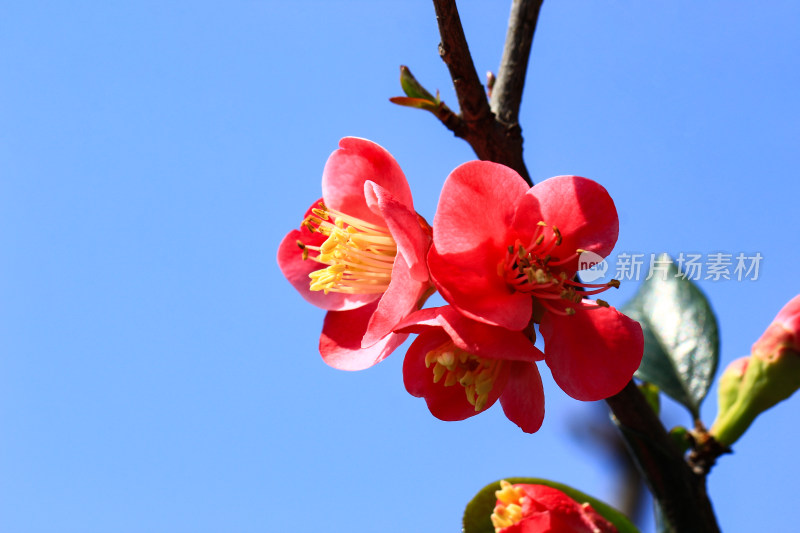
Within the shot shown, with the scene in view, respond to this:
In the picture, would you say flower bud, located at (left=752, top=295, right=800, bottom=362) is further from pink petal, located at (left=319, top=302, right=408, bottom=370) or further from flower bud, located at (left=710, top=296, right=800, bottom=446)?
pink petal, located at (left=319, top=302, right=408, bottom=370)

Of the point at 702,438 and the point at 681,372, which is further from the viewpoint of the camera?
the point at 681,372

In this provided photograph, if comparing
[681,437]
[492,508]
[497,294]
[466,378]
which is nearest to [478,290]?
[497,294]

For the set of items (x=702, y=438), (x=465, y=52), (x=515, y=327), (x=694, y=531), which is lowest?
(x=694, y=531)

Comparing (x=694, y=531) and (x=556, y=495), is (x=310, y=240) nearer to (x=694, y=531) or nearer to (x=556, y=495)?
(x=556, y=495)

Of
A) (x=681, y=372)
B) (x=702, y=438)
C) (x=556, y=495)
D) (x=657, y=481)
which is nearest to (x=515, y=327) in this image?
(x=556, y=495)

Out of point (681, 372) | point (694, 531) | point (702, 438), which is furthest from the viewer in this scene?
point (681, 372)

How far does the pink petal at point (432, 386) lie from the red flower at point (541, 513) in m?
0.18

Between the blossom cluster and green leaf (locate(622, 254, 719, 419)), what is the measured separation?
570mm

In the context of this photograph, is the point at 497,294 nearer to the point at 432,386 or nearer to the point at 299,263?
the point at 432,386

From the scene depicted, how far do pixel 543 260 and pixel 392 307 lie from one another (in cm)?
23

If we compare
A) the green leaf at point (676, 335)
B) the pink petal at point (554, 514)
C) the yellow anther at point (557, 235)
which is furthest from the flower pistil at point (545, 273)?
the green leaf at point (676, 335)

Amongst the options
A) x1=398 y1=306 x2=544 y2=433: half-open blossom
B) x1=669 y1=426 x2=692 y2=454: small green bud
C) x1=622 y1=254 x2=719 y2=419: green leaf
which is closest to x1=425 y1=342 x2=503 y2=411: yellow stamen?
x1=398 y1=306 x2=544 y2=433: half-open blossom

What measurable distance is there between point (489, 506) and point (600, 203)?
1.91 feet

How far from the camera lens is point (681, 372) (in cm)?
154
